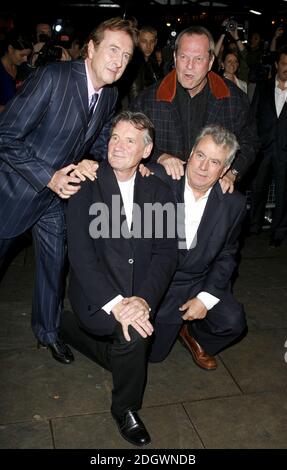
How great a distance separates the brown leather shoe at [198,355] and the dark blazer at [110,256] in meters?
0.69

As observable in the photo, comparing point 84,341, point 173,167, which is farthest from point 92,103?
point 84,341

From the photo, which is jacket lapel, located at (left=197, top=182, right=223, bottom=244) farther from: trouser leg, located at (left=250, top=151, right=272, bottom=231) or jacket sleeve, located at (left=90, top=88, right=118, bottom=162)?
trouser leg, located at (left=250, top=151, right=272, bottom=231)

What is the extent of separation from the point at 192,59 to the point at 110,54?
0.82m

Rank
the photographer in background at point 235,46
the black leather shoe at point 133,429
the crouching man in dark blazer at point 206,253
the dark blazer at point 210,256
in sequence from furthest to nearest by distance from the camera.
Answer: the photographer in background at point 235,46 < the dark blazer at point 210,256 < the crouching man in dark blazer at point 206,253 < the black leather shoe at point 133,429

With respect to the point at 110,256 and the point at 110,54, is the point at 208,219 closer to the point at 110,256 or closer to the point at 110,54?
the point at 110,256

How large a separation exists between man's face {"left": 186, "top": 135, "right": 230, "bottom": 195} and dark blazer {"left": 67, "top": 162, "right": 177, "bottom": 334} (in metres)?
0.24

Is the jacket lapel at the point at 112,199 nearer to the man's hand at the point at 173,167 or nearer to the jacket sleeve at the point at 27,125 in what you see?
the jacket sleeve at the point at 27,125

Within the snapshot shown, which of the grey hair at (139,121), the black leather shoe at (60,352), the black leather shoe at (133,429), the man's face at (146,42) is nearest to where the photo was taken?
the black leather shoe at (133,429)

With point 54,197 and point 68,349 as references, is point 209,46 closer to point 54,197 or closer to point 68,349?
point 54,197

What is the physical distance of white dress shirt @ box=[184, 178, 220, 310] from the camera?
3.24m

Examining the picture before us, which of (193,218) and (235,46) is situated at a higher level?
(235,46)

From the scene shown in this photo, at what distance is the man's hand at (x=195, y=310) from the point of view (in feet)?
10.6

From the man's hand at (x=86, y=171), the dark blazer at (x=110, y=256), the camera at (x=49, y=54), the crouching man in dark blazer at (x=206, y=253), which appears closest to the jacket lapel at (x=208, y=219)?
the crouching man in dark blazer at (x=206, y=253)

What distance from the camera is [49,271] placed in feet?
10.8
